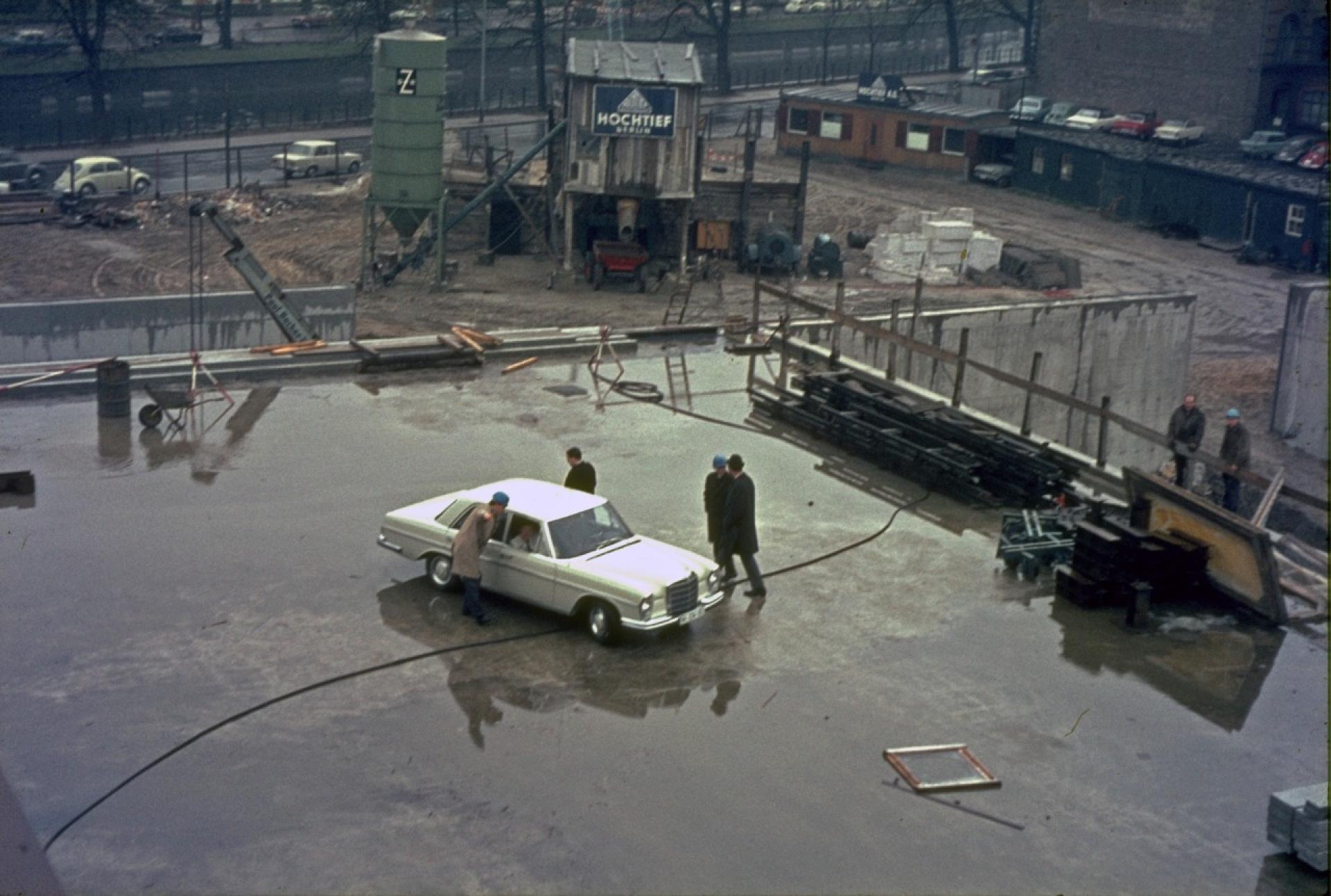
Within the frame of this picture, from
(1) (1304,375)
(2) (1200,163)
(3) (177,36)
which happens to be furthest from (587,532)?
(3) (177,36)

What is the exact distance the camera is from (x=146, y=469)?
2127 centimetres

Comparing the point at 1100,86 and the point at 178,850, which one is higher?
the point at 1100,86

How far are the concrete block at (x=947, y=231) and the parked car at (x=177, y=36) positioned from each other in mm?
47259

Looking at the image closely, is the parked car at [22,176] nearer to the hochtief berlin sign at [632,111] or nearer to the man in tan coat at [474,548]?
the hochtief berlin sign at [632,111]

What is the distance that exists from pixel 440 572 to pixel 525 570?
4.04ft

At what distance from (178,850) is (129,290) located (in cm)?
3302

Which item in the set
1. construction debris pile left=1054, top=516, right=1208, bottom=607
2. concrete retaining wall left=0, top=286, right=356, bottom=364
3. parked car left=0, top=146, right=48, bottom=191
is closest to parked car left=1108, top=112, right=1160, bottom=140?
parked car left=0, top=146, right=48, bottom=191

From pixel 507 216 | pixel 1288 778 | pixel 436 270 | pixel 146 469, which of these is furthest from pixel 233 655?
pixel 507 216

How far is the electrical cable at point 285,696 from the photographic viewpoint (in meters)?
12.7

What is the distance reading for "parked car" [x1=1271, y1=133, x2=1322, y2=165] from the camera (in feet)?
206

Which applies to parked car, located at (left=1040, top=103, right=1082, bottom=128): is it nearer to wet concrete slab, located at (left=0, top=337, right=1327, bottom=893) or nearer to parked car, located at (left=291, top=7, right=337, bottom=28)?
parked car, located at (left=291, top=7, right=337, bottom=28)

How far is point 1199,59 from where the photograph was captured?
71500 millimetres

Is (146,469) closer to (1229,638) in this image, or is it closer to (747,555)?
(747,555)

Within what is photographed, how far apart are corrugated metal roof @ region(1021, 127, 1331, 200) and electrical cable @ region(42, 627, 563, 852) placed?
1724 inches
